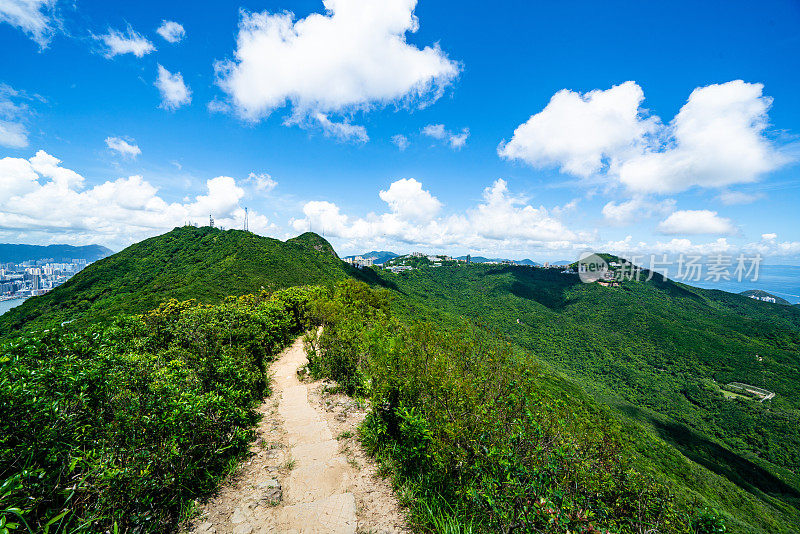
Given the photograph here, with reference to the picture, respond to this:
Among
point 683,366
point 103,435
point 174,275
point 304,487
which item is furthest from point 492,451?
point 683,366

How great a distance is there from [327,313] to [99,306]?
4702 centimetres

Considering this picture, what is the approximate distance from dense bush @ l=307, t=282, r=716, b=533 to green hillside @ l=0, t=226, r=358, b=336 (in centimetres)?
3481

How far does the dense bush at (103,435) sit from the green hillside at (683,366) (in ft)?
75.0

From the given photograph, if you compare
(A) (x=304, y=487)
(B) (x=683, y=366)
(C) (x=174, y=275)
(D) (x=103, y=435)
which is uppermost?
(D) (x=103, y=435)

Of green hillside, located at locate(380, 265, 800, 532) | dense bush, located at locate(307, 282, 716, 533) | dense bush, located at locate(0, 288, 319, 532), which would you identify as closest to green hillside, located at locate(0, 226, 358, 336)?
green hillside, located at locate(380, 265, 800, 532)

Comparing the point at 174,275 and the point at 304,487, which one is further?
the point at 174,275

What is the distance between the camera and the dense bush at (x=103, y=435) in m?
3.04

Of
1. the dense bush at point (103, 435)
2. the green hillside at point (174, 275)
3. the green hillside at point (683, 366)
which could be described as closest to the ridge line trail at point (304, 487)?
the dense bush at point (103, 435)

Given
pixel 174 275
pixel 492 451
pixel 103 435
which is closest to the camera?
pixel 103 435

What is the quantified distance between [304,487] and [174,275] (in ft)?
196

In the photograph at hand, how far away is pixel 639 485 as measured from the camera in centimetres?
464

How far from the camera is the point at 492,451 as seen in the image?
4168 mm

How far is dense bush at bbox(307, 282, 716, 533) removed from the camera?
144 inches

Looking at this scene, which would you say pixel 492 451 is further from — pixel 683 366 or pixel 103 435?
pixel 683 366
